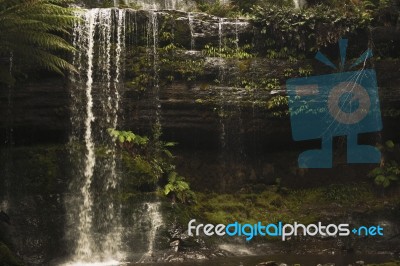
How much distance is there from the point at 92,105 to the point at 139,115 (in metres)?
1.35

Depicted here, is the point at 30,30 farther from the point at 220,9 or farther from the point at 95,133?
the point at 220,9

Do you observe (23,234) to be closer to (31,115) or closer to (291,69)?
(31,115)

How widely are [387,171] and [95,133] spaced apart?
8.39m

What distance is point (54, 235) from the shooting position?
1064 centimetres

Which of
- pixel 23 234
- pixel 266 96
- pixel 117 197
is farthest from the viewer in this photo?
pixel 266 96

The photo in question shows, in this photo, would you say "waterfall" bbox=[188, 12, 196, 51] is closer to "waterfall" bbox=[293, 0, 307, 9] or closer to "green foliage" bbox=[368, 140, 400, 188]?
"waterfall" bbox=[293, 0, 307, 9]

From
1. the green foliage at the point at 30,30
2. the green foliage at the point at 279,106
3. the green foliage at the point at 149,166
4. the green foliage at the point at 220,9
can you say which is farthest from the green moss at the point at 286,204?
the green foliage at the point at 220,9

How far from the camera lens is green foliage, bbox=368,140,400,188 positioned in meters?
12.9

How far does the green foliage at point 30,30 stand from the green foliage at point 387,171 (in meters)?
8.99

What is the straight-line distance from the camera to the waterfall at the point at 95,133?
10.9 metres

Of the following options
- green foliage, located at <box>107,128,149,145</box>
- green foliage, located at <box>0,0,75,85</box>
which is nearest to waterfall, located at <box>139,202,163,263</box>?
green foliage, located at <box>107,128,149,145</box>

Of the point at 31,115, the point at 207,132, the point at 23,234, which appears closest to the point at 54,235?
the point at 23,234

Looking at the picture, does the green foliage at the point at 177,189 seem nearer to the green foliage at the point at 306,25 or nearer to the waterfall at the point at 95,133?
the waterfall at the point at 95,133

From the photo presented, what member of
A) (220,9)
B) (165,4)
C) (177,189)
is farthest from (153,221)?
(165,4)
